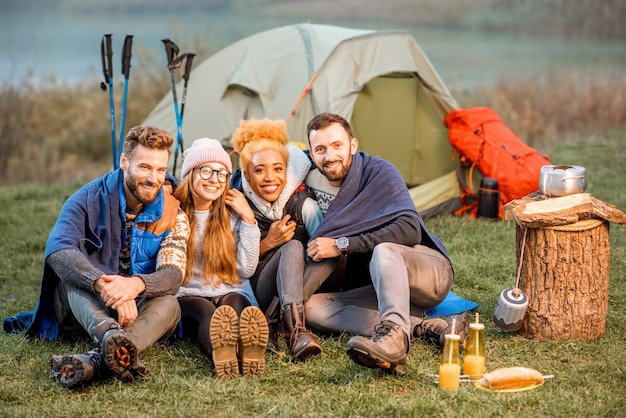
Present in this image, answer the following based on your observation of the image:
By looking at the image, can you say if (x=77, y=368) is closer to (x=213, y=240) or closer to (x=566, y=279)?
(x=213, y=240)

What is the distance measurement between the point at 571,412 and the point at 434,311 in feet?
3.82

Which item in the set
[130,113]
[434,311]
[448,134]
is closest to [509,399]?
[434,311]

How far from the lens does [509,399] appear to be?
2982 millimetres

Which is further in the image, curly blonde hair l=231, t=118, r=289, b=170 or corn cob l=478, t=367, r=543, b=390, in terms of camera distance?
curly blonde hair l=231, t=118, r=289, b=170

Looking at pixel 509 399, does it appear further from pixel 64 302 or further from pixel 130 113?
pixel 130 113

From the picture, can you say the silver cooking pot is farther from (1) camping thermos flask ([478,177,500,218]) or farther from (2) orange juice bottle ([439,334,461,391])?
(1) camping thermos flask ([478,177,500,218])

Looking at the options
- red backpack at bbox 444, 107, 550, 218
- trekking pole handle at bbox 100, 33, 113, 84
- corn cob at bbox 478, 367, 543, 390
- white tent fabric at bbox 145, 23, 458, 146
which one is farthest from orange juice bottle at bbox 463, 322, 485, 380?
trekking pole handle at bbox 100, 33, 113, 84

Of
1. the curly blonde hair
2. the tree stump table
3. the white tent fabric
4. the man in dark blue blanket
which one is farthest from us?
the white tent fabric

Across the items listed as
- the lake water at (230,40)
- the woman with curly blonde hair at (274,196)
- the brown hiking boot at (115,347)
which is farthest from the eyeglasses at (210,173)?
the lake water at (230,40)

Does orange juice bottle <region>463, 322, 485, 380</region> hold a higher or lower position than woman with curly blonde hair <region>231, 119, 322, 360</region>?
lower

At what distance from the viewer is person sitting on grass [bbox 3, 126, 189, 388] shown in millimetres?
3256

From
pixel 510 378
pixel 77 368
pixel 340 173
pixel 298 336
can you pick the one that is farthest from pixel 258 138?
pixel 510 378

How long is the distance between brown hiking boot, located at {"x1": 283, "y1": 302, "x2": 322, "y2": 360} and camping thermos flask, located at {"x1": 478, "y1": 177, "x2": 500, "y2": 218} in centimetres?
273

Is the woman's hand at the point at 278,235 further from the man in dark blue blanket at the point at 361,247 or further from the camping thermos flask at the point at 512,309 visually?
the camping thermos flask at the point at 512,309
